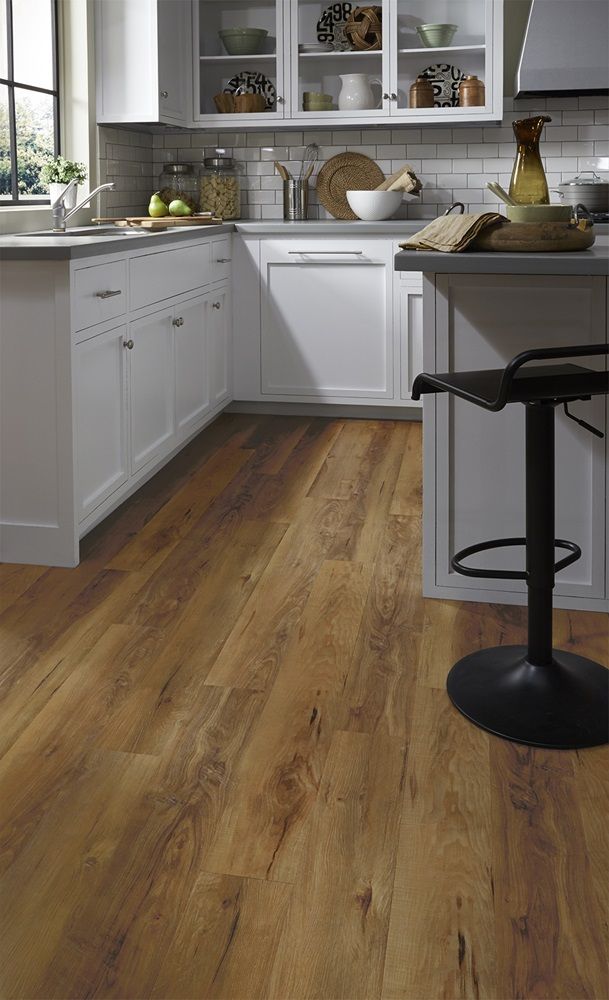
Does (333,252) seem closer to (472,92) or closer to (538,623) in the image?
(472,92)

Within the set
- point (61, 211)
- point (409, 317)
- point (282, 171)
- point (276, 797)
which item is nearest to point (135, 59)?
point (282, 171)

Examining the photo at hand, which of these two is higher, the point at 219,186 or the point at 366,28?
the point at 366,28

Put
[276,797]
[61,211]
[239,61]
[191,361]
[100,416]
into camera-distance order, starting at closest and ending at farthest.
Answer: [276,797] < [100,416] < [61,211] < [191,361] < [239,61]

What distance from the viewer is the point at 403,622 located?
2541 mm

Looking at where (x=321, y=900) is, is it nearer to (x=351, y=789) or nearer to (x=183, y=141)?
(x=351, y=789)

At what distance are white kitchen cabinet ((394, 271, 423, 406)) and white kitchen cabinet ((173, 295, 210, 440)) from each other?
90 centimetres

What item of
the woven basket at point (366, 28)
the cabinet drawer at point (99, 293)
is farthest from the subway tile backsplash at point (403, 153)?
the cabinet drawer at point (99, 293)

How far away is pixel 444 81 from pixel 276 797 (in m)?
4.13

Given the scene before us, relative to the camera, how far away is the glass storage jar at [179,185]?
5.11m

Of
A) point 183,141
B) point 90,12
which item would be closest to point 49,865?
point 90,12

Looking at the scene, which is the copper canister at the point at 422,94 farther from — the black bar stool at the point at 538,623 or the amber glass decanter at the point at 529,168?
the black bar stool at the point at 538,623

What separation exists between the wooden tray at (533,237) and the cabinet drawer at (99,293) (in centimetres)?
112

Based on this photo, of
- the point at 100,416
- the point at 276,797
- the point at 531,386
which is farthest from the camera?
the point at 100,416

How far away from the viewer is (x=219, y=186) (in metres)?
5.18
